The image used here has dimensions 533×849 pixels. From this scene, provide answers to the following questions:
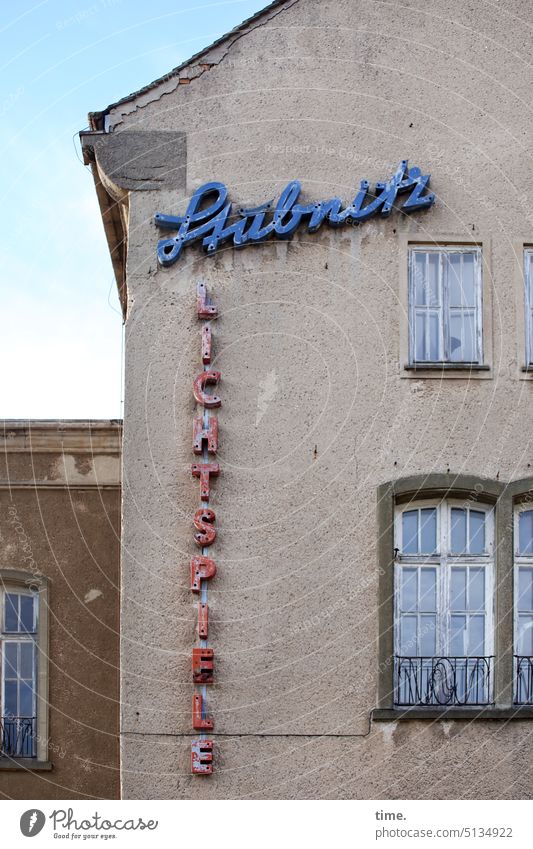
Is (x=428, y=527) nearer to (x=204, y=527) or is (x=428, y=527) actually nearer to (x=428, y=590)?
(x=428, y=590)

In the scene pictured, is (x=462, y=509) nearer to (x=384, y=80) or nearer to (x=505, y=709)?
(x=505, y=709)

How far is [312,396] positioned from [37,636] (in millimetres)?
4707

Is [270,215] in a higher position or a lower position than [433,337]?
higher

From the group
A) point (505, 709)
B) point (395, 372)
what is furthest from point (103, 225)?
point (505, 709)

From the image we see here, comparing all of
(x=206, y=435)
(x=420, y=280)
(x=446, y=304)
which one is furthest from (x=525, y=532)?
(x=206, y=435)

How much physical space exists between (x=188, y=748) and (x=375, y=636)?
2.36 m

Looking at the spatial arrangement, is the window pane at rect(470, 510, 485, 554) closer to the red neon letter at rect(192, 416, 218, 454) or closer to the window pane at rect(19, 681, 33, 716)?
the red neon letter at rect(192, 416, 218, 454)

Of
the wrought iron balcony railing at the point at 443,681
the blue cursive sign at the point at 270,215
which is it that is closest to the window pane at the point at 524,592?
the wrought iron balcony railing at the point at 443,681

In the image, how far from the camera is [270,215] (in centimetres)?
1997

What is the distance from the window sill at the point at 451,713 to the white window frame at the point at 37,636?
445cm

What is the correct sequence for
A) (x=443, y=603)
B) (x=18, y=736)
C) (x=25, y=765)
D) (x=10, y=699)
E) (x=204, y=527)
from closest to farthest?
(x=204, y=527) < (x=443, y=603) < (x=25, y=765) < (x=18, y=736) < (x=10, y=699)

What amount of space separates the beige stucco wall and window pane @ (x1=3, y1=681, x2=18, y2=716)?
9.04ft

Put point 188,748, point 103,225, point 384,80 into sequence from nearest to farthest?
point 188,748 → point 384,80 → point 103,225

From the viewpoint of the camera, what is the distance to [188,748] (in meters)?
18.6
